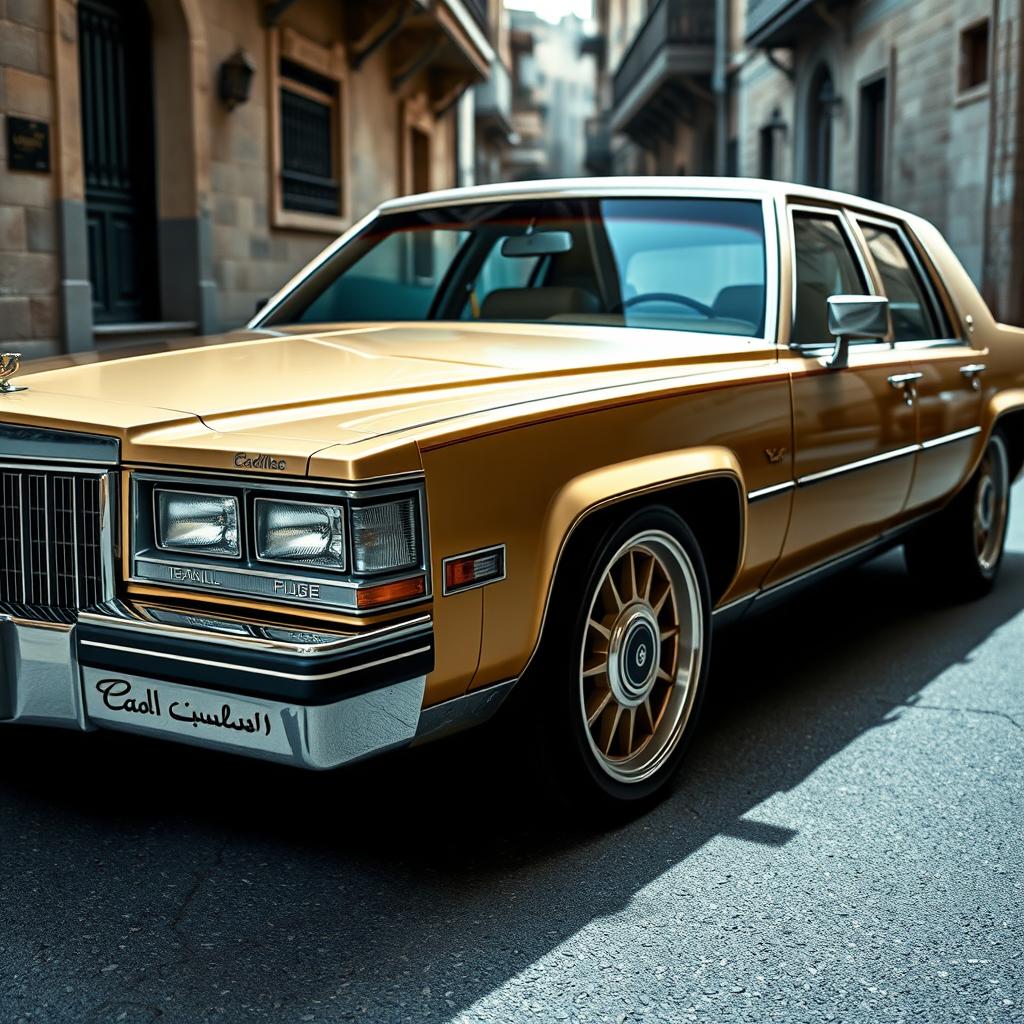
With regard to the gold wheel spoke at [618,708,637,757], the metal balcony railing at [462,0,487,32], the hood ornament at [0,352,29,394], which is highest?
the metal balcony railing at [462,0,487,32]

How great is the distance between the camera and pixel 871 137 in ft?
66.7

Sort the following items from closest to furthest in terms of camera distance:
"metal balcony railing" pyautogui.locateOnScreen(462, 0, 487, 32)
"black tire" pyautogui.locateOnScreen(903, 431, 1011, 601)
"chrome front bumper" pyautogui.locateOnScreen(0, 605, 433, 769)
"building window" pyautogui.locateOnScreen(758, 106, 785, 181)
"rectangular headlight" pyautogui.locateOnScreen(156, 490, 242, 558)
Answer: "chrome front bumper" pyautogui.locateOnScreen(0, 605, 433, 769), "rectangular headlight" pyautogui.locateOnScreen(156, 490, 242, 558), "black tire" pyautogui.locateOnScreen(903, 431, 1011, 601), "metal balcony railing" pyautogui.locateOnScreen(462, 0, 487, 32), "building window" pyautogui.locateOnScreen(758, 106, 785, 181)

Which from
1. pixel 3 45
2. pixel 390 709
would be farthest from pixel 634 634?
pixel 3 45

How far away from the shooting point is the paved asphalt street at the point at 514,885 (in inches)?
95.1

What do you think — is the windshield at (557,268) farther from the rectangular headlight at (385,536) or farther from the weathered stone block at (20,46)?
the weathered stone block at (20,46)

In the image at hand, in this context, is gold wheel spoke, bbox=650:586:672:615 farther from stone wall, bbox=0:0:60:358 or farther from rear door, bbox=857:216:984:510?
stone wall, bbox=0:0:60:358

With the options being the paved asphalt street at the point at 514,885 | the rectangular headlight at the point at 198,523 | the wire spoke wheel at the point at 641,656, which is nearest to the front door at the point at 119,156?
the paved asphalt street at the point at 514,885

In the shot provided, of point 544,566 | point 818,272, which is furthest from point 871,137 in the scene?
point 544,566

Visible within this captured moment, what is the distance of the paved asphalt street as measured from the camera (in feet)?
7.93

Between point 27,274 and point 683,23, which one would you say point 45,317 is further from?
point 683,23

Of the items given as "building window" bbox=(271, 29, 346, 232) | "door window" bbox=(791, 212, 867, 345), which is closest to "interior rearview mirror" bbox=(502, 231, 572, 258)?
"door window" bbox=(791, 212, 867, 345)

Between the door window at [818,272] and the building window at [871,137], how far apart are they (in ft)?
53.9

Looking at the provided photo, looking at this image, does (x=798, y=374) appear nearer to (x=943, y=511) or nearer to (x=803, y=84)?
(x=943, y=511)

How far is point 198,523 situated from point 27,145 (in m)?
7.41
